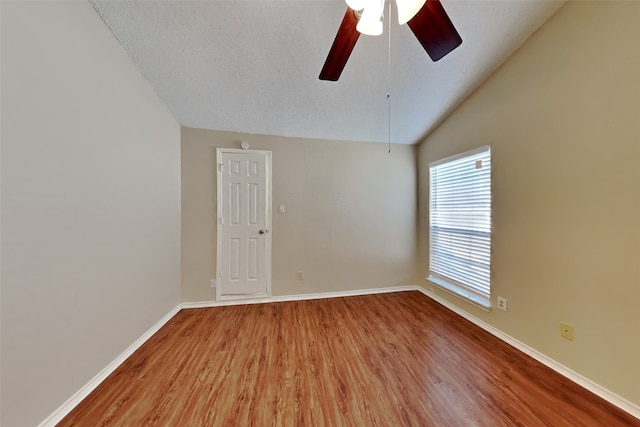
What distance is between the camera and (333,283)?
10.5 ft

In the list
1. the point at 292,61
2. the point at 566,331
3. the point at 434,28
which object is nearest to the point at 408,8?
the point at 434,28

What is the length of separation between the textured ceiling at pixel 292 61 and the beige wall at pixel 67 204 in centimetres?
32

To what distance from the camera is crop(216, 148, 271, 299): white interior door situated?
9.55 feet

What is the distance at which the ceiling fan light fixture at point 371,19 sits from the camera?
3.60ft

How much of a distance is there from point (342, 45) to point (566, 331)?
259cm

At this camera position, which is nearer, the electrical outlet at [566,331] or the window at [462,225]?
the electrical outlet at [566,331]

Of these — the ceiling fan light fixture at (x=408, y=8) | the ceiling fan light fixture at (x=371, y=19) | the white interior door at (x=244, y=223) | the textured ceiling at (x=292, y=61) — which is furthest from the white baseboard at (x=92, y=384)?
the ceiling fan light fixture at (x=408, y=8)

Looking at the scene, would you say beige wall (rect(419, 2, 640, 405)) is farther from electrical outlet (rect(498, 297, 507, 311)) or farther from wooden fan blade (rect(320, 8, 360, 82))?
wooden fan blade (rect(320, 8, 360, 82))

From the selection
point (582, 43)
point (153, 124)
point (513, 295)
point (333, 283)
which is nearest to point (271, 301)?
point (333, 283)

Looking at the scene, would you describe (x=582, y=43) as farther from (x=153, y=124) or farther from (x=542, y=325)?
(x=153, y=124)

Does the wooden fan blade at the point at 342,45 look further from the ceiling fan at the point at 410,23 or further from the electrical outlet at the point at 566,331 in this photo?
the electrical outlet at the point at 566,331

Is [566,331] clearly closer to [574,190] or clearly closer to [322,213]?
[574,190]

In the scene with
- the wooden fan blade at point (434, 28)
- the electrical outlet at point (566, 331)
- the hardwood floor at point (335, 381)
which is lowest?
the hardwood floor at point (335, 381)

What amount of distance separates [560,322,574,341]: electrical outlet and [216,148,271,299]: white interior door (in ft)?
9.42
